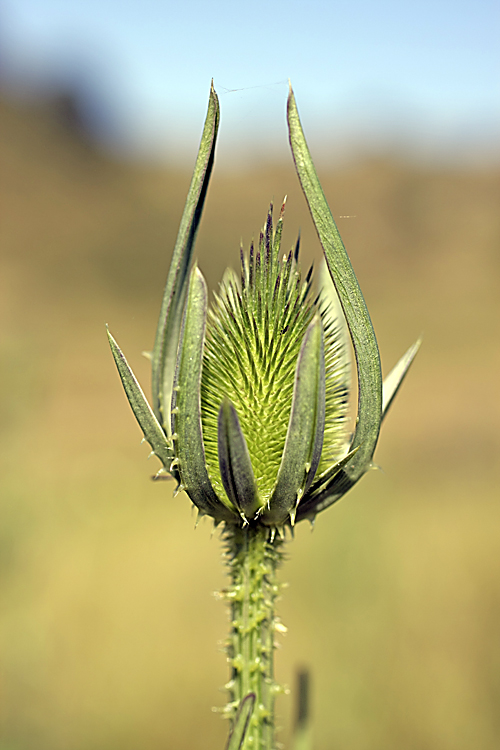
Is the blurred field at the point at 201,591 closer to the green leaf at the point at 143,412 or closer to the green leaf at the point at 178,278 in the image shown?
the green leaf at the point at 178,278

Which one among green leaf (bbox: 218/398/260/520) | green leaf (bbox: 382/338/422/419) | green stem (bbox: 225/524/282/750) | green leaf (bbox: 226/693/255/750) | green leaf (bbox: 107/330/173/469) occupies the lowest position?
green leaf (bbox: 226/693/255/750)

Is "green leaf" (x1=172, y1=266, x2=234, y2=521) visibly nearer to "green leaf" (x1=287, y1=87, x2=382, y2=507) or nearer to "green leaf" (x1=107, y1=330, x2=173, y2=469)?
"green leaf" (x1=107, y1=330, x2=173, y2=469)

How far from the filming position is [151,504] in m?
8.80

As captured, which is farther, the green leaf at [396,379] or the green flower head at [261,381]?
the green leaf at [396,379]

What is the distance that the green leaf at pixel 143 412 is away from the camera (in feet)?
3.71

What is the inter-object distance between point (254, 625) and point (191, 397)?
0.52 m

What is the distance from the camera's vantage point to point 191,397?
3.39 feet

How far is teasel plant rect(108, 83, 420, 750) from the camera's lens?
1.01 metres

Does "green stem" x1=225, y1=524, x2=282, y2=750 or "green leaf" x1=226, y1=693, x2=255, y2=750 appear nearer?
"green leaf" x1=226, y1=693, x2=255, y2=750

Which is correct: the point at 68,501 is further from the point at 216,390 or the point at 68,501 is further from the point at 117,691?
the point at 216,390

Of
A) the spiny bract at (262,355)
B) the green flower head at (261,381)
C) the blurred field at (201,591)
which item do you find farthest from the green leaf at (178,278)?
the blurred field at (201,591)

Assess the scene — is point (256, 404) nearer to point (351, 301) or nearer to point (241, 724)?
point (351, 301)

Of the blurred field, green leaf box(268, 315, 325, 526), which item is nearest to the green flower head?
green leaf box(268, 315, 325, 526)

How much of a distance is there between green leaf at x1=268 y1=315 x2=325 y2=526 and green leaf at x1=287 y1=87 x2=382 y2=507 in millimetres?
89
